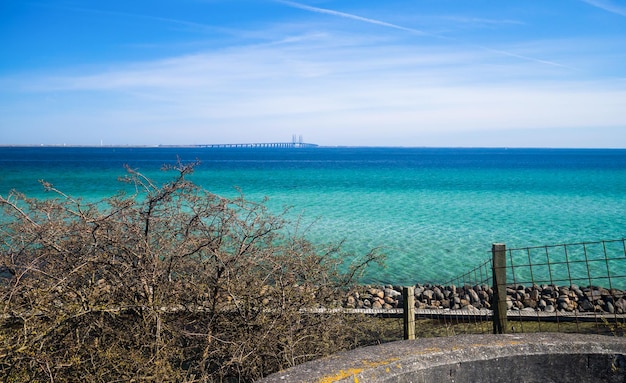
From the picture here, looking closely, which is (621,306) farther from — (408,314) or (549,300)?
(408,314)

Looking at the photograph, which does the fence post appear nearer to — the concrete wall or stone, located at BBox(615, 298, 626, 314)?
the concrete wall

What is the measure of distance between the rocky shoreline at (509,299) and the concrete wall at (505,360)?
20.9 feet

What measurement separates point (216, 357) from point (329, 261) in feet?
6.67

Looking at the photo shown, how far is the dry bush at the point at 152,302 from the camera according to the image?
4.08m

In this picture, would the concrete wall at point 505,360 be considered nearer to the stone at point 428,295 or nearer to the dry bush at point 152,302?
the dry bush at point 152,302

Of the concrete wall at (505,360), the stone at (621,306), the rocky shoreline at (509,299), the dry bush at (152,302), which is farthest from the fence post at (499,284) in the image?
the stone at (621,306)

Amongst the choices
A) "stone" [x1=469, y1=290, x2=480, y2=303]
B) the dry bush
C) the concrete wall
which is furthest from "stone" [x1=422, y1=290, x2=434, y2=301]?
the concrete wall

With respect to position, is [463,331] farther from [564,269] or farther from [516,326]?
[564,269]

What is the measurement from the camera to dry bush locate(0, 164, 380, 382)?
161 inches

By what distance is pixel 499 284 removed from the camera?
6121 millimetres

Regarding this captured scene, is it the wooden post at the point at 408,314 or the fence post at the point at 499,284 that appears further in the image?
the wooden post at the point at 408,314

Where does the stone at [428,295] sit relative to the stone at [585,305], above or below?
above

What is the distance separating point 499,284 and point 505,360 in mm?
3123

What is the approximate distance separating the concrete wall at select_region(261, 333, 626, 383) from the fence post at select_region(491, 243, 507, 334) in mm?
2852
